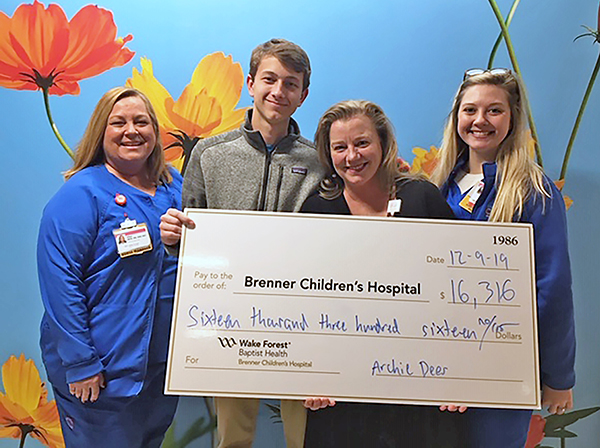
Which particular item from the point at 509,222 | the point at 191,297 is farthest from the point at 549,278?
the point at 191,297

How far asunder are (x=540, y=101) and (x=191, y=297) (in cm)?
117

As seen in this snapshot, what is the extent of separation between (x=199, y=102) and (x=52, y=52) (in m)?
0.46

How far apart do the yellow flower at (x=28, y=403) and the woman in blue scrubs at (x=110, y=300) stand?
90mm

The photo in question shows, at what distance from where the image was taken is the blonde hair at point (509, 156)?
1.47 meters

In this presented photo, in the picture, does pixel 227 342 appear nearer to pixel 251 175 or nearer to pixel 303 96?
pixel 251 175

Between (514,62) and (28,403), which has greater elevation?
(514,62)

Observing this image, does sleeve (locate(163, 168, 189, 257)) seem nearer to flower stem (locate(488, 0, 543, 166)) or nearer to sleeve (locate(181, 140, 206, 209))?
sleeve (locate(181, 140, 206, 209))

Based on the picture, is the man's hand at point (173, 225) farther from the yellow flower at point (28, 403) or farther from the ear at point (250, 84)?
the yellow flower at point (28, 403)

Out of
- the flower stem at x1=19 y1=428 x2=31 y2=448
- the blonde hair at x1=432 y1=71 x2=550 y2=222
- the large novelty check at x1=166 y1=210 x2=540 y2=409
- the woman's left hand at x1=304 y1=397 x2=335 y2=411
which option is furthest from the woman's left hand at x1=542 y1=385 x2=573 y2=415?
the flower stem at x1=19 y1=428 x2=31 y2=448

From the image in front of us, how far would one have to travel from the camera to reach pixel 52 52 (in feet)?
5.30

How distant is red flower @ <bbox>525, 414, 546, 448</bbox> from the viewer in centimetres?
153

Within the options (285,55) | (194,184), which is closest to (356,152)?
(285,55)

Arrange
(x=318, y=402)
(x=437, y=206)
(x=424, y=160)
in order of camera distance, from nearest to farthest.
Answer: (x=318, y=402) → (x=437, y=206) → (x=424, y=160)

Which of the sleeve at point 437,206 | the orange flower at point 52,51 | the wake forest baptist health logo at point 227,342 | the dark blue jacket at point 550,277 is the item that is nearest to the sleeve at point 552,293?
the dark blue jacket at point 550,277
